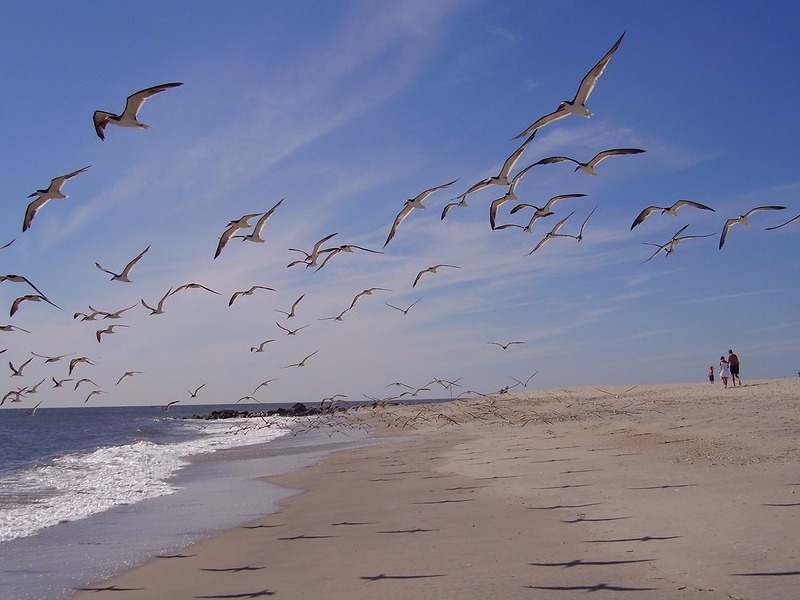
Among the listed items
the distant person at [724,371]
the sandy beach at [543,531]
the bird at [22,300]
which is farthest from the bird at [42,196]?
the distant person at [724,371]

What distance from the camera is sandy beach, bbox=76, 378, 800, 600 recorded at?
6184 millimetres

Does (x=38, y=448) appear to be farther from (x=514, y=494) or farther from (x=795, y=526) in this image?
(x=795, y=526)

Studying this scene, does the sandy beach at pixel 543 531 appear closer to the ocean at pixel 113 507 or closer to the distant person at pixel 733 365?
the ocean at pixel 113 507

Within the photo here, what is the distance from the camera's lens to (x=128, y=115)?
428 inches

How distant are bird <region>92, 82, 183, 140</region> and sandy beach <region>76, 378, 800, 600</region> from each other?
21.5 feet

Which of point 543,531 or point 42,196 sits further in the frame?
point 42,196

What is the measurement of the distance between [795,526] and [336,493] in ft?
28.4

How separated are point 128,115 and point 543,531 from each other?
340 inches

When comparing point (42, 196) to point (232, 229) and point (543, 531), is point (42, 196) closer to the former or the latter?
point (232, 229)

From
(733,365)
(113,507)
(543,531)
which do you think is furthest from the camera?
(733,365)

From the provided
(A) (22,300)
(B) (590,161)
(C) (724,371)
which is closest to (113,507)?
(A) (22,300)

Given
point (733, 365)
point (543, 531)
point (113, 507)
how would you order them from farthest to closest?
point (733, 365) < point (113, 507) < point (543, 531)

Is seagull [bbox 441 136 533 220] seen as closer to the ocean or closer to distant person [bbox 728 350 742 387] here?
the ocean

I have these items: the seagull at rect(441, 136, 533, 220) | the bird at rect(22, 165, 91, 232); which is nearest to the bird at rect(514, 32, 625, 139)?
the seagull at rect(441, 136, 533, 220)
